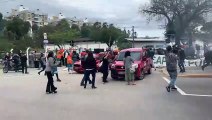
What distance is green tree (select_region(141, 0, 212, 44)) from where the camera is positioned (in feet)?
177

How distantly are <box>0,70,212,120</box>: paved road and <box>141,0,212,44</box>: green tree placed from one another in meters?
38.8

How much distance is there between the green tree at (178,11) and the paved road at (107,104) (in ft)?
127

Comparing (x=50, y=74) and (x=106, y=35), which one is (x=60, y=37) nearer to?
(x=106, y=35)

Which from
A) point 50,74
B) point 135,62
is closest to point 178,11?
point 135,62

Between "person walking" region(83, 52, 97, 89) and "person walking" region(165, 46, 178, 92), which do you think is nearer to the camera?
"person walking" region(165, 46, 178, 92)

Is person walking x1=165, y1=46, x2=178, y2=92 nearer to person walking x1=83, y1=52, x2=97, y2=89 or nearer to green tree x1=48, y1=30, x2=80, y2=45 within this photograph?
person walking x1=83, y1=52, x2=97, y2=89

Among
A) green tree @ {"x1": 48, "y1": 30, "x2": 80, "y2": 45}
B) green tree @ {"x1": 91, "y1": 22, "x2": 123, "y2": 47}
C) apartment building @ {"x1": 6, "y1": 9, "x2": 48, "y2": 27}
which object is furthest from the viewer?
apartment building @ {"x1": 6, "y1": 9, "x2": 48, "y2": 27}

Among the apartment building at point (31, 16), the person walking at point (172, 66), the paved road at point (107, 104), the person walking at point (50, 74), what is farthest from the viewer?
the apartment building at point (31, 16)

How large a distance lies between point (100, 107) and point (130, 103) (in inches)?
46.1

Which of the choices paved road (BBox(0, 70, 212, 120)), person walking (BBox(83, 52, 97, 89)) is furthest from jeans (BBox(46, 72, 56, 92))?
person walking (BBox(83, 52, 97, 89))

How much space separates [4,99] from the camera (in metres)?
14.4

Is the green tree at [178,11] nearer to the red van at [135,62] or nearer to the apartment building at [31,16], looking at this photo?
the red van at [135,62]

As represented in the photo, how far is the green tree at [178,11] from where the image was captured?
5406 centimetres

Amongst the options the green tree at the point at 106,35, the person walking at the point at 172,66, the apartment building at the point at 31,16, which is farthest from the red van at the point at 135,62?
the apartment building at the point at 31,16
